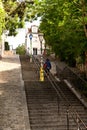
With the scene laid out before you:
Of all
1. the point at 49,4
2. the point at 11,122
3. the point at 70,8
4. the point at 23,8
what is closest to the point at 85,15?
the point at 70,8

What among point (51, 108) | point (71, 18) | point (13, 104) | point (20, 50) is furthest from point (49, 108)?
point (20, 50)

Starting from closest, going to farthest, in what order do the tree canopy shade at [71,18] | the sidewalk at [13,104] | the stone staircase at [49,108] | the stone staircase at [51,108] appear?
the sidewalk at [13,104] < the stone staircase at [51,108] < the stone staircase at [49,108] < the tree canopy shade at [71,18]

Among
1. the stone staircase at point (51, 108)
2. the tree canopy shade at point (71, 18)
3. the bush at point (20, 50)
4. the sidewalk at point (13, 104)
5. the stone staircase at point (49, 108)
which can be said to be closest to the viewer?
the sidewalk at point (13, 104)

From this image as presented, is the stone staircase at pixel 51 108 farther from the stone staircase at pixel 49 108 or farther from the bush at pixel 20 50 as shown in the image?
the bush at pixel 20 50

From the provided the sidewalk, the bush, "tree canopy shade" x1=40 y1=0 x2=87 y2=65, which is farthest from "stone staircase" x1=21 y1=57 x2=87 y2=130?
the bush

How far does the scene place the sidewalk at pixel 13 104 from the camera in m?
18.8

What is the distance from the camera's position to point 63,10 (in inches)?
883

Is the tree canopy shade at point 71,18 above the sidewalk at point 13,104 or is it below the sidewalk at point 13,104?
above

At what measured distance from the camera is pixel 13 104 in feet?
71.3

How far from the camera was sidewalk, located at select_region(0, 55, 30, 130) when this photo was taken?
18.8 m

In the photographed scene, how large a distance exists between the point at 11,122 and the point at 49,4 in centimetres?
754

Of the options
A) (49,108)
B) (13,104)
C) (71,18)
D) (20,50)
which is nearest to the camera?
(49,108)

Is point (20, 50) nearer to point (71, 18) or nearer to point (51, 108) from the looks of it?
point (71, 18)

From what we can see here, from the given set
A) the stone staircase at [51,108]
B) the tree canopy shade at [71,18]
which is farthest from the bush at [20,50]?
the tree canopy shade at [71,18]
